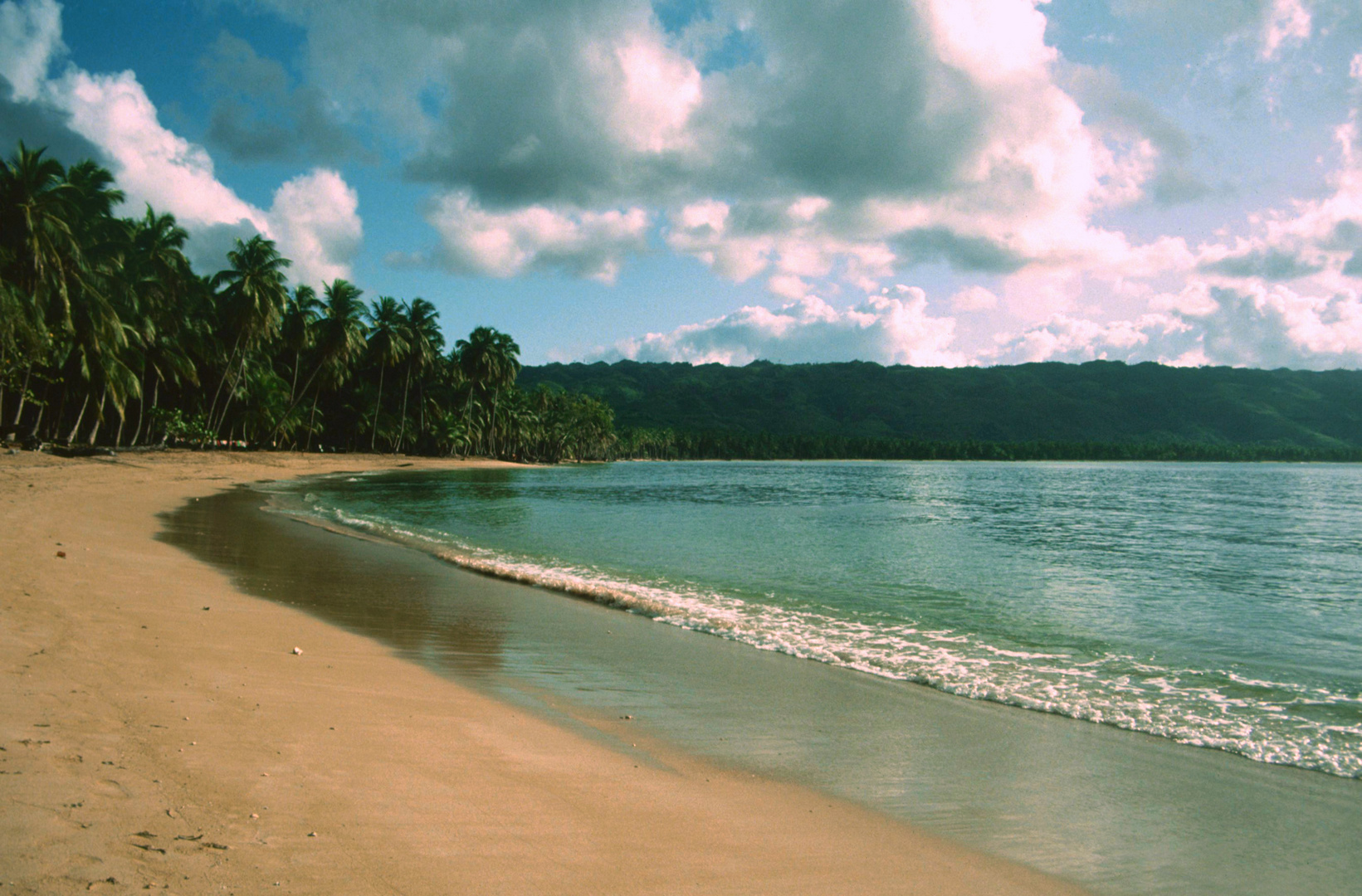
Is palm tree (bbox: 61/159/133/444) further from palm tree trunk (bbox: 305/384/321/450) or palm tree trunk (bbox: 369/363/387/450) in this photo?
palm tree trunk (bbox: 369/363/387/450)

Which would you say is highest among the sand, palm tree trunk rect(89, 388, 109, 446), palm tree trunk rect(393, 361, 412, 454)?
palm tree trunk rect(393, 361, 412, 454)

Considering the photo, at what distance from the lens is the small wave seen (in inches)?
253

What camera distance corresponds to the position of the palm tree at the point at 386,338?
228ft

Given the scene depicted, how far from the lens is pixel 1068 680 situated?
809 centimetres

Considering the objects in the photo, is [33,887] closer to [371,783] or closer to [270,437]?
[371,783]

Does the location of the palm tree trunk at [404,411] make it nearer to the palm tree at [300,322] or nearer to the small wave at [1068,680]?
the palm tree at [300,322]

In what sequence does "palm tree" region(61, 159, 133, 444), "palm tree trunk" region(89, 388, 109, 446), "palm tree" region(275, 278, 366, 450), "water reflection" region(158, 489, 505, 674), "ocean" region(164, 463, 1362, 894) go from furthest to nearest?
"palm tree" region(275, 278, 366, 450) < "palm tree trunk" region(89, 388, 109, 446) < "palm tree" region(61, 159, 133, 444) < "water reflection" region(158, 489, 505, 674) < "ocean" region(164, 463, 1362, 894)

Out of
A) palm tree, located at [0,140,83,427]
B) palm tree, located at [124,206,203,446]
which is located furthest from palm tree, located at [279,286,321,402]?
palm tree, located at [0,140,83,427]

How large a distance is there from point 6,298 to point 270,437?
38.7 meters

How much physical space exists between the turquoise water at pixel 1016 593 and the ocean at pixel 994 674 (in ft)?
0.22

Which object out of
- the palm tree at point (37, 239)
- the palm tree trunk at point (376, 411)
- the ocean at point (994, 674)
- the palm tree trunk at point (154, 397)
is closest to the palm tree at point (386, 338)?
the palm tree trunk at point (376, 411)

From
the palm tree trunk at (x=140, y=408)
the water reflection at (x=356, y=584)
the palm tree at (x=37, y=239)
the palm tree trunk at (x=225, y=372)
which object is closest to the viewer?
the water reflection at (x=356, y=584)

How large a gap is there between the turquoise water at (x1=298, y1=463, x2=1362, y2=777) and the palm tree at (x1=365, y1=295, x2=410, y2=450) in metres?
39.1

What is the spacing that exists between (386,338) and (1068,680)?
70.9 meters
